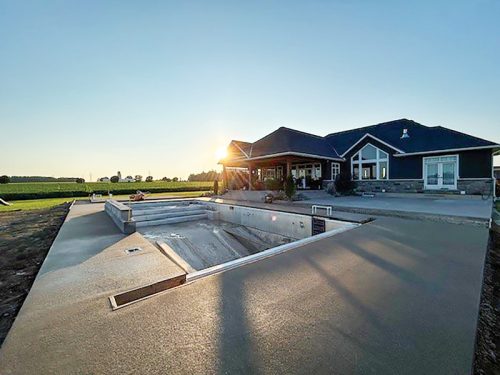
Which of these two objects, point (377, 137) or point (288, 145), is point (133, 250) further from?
point (377, 137)

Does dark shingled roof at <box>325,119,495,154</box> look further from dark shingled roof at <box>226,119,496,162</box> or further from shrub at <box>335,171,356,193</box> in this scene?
shrub at <box>335,171,356,193</box>

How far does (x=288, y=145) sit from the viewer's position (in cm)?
1470

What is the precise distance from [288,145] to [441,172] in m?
9.82

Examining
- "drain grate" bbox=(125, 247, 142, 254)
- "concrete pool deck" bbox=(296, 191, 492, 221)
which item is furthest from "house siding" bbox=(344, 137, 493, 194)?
"drain grate" bbox=(125, 247, 142, 254)

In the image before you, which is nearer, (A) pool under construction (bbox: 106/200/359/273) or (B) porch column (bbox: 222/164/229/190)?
(A) pool under construction (bbox: 106/200/359/273)

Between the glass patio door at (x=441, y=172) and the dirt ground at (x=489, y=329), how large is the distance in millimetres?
13190

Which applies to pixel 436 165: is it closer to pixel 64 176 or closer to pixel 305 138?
pixel 305 138

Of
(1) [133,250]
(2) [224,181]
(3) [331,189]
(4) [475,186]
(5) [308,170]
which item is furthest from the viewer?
(2) [224,181]

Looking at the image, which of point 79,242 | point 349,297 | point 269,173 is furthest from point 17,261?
point 269,173

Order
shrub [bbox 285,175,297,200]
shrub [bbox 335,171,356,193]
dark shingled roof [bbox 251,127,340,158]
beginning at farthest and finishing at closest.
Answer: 1. shrub [bbox 335,171,356,193]
2. dark shingled roof [bbox 251,127,340,158]
3. shrub [bbox 285,175,297,200]

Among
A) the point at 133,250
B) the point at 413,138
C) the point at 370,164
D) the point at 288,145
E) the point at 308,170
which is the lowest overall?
the point at 133,250

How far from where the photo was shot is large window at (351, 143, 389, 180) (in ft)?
54.1

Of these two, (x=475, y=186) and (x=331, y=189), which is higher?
(x=475, y=186)

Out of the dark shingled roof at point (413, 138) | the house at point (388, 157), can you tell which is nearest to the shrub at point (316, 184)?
the house at point (388, 157)
